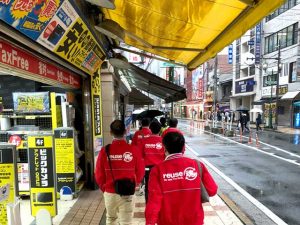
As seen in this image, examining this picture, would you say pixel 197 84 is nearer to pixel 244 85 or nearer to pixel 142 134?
pixel 244 85

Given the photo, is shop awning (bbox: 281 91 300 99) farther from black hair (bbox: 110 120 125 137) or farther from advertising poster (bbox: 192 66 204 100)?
advertising poster (bbox: 192 66 204 100)

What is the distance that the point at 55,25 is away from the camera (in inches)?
149

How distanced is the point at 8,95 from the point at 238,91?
4275cm

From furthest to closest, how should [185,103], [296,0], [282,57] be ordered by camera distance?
[185,103], [282,57], [296,0]

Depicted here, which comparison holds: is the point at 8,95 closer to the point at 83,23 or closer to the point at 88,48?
the point at 88,48

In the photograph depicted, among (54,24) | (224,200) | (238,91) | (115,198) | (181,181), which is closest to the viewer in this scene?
(181,181)

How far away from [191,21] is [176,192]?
9.32 ft

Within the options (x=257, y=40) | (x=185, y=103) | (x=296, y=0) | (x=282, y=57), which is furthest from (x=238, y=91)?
(x=185, y=103)

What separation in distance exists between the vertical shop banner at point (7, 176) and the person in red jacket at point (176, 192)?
1.67 metres

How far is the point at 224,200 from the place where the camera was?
7156 millimetres

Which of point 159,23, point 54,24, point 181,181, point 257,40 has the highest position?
point 257,40

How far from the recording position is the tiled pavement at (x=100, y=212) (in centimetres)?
566

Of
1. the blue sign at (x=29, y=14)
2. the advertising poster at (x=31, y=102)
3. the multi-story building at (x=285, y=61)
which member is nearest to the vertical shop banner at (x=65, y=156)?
the advertising poster at (x=31, y=102)

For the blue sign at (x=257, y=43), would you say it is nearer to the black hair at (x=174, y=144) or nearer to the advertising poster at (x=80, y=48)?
the advertising poster at (x=80, y=48)
